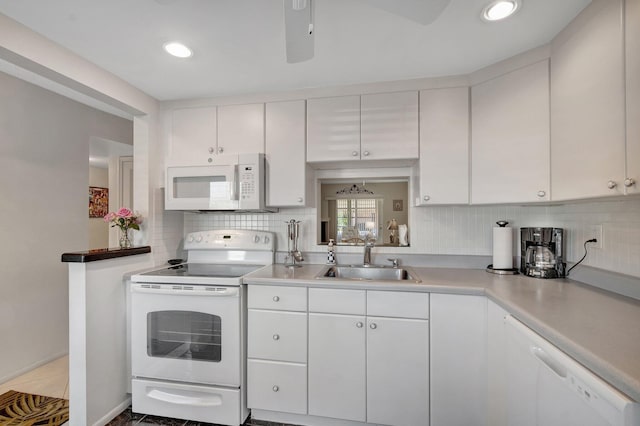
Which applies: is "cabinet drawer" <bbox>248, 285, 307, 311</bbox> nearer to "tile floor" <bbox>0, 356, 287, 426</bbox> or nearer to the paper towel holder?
"tile floor" <bbox>0, 356, 287, 426</bbox>

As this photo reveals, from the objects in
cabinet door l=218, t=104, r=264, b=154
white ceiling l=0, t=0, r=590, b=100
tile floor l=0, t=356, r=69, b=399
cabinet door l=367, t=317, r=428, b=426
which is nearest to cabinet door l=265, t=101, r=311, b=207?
cabinet door l=218, t=104, r=264, b=154

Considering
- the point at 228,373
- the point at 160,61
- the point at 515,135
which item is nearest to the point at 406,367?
the point at 228,373

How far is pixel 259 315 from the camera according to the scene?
1.82m

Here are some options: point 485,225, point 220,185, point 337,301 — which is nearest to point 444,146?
point 485,225

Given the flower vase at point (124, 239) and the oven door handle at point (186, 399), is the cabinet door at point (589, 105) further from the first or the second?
the flower vase at point (124, 239)

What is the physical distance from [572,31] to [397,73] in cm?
88

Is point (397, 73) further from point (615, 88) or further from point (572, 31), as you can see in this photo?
point (615, 88)

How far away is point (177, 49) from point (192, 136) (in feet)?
2.47

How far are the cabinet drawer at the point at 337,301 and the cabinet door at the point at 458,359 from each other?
0.41 metres

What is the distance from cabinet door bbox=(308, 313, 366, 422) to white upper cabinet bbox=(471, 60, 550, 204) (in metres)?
1.17

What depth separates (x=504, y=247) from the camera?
76.8 inches

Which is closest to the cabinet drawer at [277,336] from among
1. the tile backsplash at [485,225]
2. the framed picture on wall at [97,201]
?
the tile backsplash at [485,225]

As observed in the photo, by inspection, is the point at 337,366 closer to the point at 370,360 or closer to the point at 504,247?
the point at 370,360

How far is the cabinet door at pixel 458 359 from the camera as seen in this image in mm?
1579
